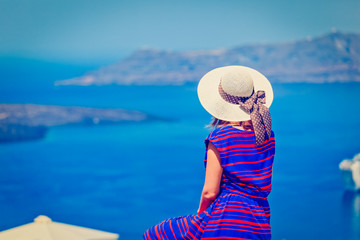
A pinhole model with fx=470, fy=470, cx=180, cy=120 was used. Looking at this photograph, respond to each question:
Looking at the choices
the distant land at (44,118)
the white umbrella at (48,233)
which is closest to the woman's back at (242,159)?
the white umbrella at (48,233)

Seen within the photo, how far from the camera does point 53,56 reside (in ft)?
13.8

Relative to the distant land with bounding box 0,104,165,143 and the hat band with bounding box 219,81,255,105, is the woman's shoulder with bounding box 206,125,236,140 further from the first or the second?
the distant land with bounding box 0,104,165,143

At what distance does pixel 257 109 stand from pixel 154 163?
2.92 m

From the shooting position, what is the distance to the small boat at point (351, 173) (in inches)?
168

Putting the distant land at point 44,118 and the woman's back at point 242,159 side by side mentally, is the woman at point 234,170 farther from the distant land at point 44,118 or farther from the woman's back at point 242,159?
the distant land at point 44,118

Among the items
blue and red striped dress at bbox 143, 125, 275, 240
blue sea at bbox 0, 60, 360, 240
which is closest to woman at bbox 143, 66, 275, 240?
blue and red striped dress at bbox 143, 125, 275, 240

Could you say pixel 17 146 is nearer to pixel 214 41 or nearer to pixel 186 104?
pixel 186 104

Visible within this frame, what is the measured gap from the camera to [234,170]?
53.0 inches

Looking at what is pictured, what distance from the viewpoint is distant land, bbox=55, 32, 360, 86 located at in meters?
4.48

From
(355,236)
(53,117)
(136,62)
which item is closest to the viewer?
(355,236)

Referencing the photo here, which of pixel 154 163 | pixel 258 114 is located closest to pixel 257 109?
pixel 258 114

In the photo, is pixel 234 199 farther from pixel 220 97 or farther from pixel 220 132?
pixel 220 97

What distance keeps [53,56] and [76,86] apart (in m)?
0.34

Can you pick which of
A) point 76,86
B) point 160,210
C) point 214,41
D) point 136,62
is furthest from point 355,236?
point 76,86
